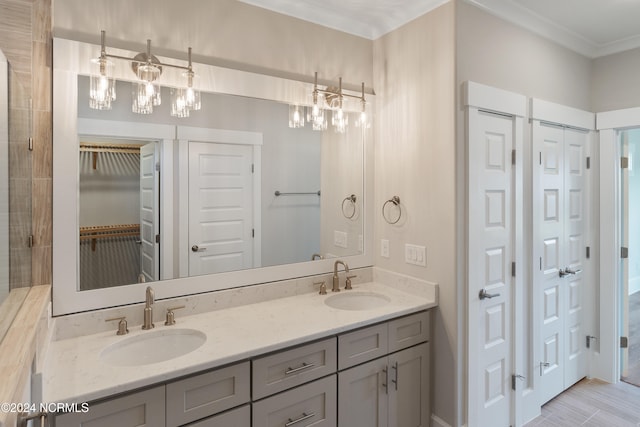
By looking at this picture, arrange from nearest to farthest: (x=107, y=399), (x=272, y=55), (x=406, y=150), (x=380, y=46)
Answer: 1. (x=107, y=399)
2. (x=272, y=55)
3. (x=406, y=150)
4. (x=380, y=46)

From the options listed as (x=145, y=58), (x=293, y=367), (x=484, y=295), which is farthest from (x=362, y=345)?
→ (x=145, y=58)

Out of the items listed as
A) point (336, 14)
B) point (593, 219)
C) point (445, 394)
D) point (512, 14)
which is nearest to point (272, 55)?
point (336, 14)

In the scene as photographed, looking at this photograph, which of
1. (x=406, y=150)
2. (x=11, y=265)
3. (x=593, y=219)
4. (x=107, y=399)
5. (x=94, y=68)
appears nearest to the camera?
(x=107, y=399)

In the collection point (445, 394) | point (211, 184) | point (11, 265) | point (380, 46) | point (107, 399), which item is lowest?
point (445, 394)

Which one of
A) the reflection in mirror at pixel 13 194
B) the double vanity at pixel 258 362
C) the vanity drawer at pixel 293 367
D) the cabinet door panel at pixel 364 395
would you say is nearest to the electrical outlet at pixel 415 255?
the double vanity at pixel 258 362

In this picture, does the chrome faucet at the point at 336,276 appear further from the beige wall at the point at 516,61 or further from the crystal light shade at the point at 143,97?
the crystal light shade at the point at 143,97

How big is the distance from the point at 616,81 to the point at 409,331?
2564 mm

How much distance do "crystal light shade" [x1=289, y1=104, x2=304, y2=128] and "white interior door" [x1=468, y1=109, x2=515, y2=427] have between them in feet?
3.32

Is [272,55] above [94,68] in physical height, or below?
above

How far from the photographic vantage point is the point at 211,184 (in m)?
2.03

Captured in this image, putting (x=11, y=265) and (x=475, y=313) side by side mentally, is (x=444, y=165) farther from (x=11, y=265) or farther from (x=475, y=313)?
(x=11, y=265)

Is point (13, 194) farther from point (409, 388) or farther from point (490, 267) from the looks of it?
point (490, 267)

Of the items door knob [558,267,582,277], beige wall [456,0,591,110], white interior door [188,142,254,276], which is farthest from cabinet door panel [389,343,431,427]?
beige wall [456,0,591,110]

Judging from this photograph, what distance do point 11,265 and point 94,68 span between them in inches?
36.5
